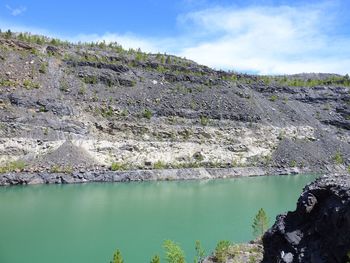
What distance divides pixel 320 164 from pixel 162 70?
3011cm

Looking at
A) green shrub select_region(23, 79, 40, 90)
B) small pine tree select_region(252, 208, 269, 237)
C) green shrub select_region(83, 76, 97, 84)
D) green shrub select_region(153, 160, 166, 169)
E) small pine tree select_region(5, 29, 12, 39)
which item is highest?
small pine tree select_region(5, 29, 12, 39)

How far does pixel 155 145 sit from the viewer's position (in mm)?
53344

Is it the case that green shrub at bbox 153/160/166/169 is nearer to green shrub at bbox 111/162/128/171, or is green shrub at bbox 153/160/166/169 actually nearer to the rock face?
green shrub at bbox 111/162/128/171

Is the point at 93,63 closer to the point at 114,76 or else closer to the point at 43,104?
the point at 114,76

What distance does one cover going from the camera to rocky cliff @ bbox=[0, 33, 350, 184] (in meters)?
48.5

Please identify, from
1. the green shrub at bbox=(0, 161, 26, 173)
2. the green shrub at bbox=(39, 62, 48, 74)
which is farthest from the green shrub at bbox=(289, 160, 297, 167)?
the green shrub at bbox=(39, 62, 48, 74)

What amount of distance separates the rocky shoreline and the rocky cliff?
33.9 inches

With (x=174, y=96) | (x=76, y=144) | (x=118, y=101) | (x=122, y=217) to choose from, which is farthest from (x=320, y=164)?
(x=122, y=217)

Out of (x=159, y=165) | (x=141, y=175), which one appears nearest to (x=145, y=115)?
(x=159, y=165)

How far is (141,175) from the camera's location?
1871 inches

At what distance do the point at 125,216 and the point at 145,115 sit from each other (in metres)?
29.0

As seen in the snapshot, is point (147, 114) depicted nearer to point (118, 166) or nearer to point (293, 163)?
point (118, 166)

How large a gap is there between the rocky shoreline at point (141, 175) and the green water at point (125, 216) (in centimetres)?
147

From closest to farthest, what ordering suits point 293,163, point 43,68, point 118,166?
point 118,166 < point 293,163 < point 43,68
